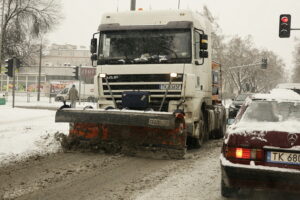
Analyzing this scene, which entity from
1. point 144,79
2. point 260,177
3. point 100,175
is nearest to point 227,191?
point 260,177

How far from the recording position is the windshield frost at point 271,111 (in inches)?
237

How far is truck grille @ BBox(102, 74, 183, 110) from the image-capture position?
9.95 meters

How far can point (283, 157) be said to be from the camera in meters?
5.32

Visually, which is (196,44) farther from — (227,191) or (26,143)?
(227,191)

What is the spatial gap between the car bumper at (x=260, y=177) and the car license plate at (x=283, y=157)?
3.9 inches

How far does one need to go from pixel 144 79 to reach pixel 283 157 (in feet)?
17.0

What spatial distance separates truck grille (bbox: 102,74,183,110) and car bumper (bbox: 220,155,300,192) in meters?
4.46

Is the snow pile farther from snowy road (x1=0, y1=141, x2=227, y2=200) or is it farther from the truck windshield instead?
the truck windshield

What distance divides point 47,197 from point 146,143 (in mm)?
3839

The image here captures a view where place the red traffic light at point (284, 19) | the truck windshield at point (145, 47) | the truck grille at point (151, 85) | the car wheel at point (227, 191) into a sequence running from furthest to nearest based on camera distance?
the red traffic light at point (284, 19) → the truck windshield at point (145, 47) → the truck grille at point (151, 85) → the car wheel at point (227, 191)

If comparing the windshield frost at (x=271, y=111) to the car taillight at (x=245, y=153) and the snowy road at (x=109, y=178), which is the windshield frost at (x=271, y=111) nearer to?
the car taillight at (x=245, y=153)

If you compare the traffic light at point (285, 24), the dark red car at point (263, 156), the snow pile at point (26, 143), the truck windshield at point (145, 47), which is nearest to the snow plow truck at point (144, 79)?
the truck windshield at point (145, 47)

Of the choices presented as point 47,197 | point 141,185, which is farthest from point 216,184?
point 47,197

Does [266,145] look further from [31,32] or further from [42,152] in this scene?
[31,32]
